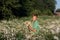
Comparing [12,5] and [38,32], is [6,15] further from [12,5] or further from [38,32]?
[38,32]

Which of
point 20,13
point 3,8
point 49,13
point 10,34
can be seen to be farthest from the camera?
point 49,13

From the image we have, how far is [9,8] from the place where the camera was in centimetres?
2530

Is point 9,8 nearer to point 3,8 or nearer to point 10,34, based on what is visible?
point 3,8

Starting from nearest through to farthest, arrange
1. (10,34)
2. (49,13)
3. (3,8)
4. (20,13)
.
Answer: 1. (10,34)
2. (3,8)
3. (20,13)
4. (49,13)

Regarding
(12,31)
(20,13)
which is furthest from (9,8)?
(12,31)

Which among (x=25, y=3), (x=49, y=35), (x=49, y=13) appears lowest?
(x=49, y=13)

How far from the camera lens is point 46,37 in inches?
400

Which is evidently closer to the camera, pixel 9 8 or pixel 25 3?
pixel 9 8

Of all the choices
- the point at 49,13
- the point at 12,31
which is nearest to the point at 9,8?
the point at 49,13

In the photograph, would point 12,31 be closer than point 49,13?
Yes

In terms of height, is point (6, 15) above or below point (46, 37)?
below

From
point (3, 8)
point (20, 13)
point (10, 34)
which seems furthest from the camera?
point (20, 13)

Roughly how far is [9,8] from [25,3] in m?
3.94

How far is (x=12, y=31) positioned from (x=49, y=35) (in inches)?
48.6
